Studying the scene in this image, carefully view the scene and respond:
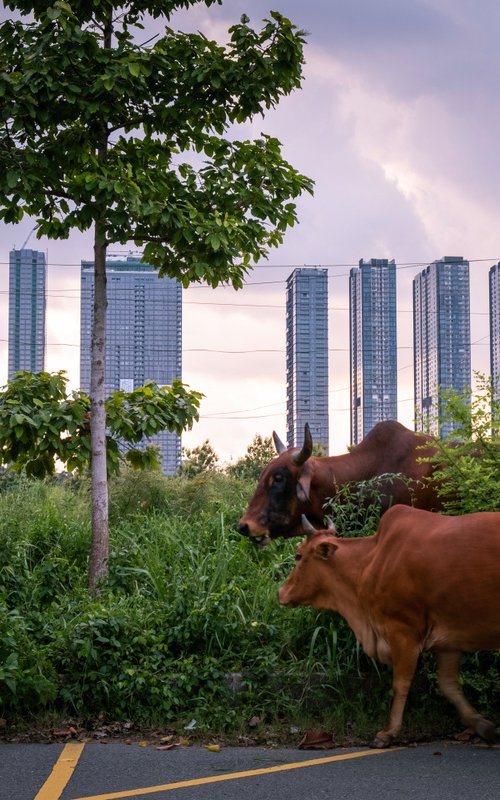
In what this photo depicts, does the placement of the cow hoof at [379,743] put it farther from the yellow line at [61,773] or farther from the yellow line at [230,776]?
the yellow line at [61,773]

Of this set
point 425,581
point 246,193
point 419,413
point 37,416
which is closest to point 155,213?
point 246,193

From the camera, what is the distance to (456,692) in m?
6.52

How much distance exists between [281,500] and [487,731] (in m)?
2.90

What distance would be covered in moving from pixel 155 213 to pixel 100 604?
350 centimetres

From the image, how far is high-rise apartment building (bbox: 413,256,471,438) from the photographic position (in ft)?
114

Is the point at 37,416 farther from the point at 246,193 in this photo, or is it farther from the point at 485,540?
the point at 485,540

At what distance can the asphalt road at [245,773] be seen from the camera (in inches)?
215

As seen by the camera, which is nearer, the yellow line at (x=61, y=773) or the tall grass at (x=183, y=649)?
the yellow line at (x=61, y=773)

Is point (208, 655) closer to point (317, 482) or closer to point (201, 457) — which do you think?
point (317, 482)

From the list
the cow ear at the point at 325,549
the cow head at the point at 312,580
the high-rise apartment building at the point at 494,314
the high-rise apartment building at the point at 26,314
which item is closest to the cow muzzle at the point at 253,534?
the cow head at the point at 312,580

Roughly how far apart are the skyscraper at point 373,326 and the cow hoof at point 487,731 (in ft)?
Answer: 91.1

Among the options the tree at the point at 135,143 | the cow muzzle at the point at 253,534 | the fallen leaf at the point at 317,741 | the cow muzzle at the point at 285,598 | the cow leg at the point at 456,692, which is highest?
the tree at the point at 135,143

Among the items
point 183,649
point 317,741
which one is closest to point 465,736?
point 317,741

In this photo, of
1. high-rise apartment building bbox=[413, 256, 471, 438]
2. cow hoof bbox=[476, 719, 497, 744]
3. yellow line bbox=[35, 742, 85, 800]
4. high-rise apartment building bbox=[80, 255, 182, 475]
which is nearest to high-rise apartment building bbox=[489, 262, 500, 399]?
high-rise apartment building bbox=[413, 256, 471, 438]
